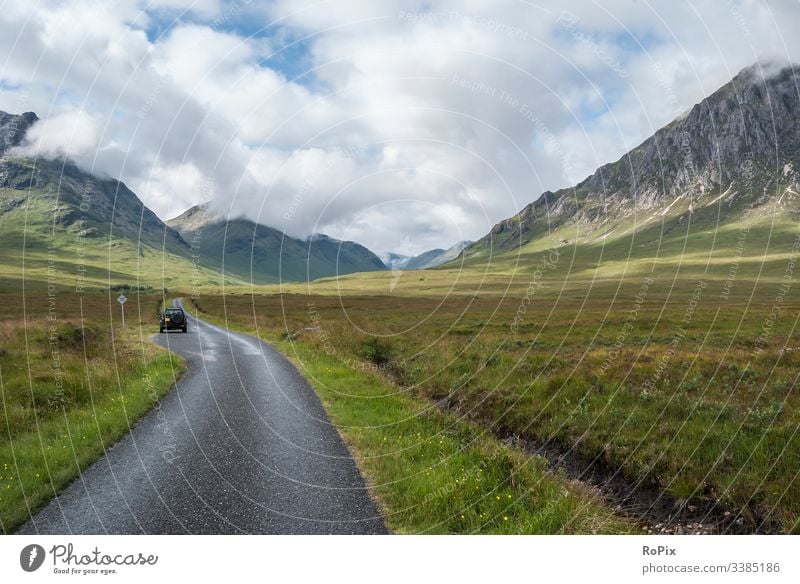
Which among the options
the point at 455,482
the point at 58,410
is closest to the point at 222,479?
the point at 455,482

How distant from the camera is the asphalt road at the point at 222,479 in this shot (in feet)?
22.0

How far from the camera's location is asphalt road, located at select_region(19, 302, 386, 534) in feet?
22.0

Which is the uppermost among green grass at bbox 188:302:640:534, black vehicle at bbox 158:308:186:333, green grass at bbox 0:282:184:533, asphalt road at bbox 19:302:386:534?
black vehicle at bbox 158:308:186:333

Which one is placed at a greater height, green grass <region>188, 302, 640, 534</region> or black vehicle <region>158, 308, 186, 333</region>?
black vehicle <region>158, 308, 186, 333</region>

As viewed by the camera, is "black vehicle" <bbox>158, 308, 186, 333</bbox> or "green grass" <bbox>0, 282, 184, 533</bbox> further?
"black vehicle" <bbox>158, 308, 186, 333</bbox>

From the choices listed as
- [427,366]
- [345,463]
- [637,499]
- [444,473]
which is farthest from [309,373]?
[637,499]

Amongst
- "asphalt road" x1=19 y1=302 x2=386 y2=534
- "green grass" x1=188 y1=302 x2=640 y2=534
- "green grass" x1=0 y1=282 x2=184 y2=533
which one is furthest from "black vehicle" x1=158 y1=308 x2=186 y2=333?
"green grass" x1=188 y1=302 x2=640 y2=534

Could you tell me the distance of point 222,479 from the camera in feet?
27.4

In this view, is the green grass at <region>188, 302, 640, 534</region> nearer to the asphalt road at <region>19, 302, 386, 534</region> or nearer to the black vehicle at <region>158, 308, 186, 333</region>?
the asphalt road at <region>19, 302, 386, 534</region>

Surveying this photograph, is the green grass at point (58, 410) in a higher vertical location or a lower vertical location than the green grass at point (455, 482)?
higher

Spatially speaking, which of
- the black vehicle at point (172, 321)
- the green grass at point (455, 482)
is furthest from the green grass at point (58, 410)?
the black vehicle at point (172, 321)

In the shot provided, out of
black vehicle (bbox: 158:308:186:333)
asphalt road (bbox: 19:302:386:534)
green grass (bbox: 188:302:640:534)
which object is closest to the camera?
asphalt road (bbox: 19:302:386:534)

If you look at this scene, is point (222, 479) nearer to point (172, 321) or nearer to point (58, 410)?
point (58, 410)

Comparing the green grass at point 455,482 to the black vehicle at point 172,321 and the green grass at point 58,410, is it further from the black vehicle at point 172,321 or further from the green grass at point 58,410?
the black vehicle at point 172,321
